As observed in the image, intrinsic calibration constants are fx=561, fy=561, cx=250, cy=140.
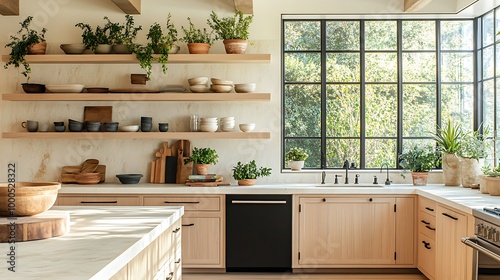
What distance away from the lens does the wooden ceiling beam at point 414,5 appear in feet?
18.8

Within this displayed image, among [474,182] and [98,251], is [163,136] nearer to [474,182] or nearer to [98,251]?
[474,182]

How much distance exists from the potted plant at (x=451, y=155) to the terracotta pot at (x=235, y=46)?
89.7 inches

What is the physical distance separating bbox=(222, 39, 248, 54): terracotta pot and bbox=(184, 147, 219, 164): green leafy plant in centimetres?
107

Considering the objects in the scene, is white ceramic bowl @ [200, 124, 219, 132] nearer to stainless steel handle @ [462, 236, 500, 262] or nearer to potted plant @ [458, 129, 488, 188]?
potted plant @ [458, 129, 488, 188]

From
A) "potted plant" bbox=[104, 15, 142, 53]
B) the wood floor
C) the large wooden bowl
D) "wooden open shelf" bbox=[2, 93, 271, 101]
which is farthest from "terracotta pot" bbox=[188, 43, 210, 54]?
the large wooden bowl

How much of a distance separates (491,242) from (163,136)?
135 inches

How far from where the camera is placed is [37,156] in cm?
627

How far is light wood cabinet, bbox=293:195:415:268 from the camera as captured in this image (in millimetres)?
5594

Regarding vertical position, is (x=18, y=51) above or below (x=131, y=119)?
above

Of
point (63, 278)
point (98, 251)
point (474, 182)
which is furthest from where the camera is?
point (474, 182)

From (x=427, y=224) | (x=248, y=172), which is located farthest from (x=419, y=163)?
(x=248, y=172)

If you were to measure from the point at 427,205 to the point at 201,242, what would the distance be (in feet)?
7.28

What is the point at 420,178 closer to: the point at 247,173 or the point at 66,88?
the point at 247,173

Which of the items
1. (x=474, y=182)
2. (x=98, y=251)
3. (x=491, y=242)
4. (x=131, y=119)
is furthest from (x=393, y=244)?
(x=98, y=251)
